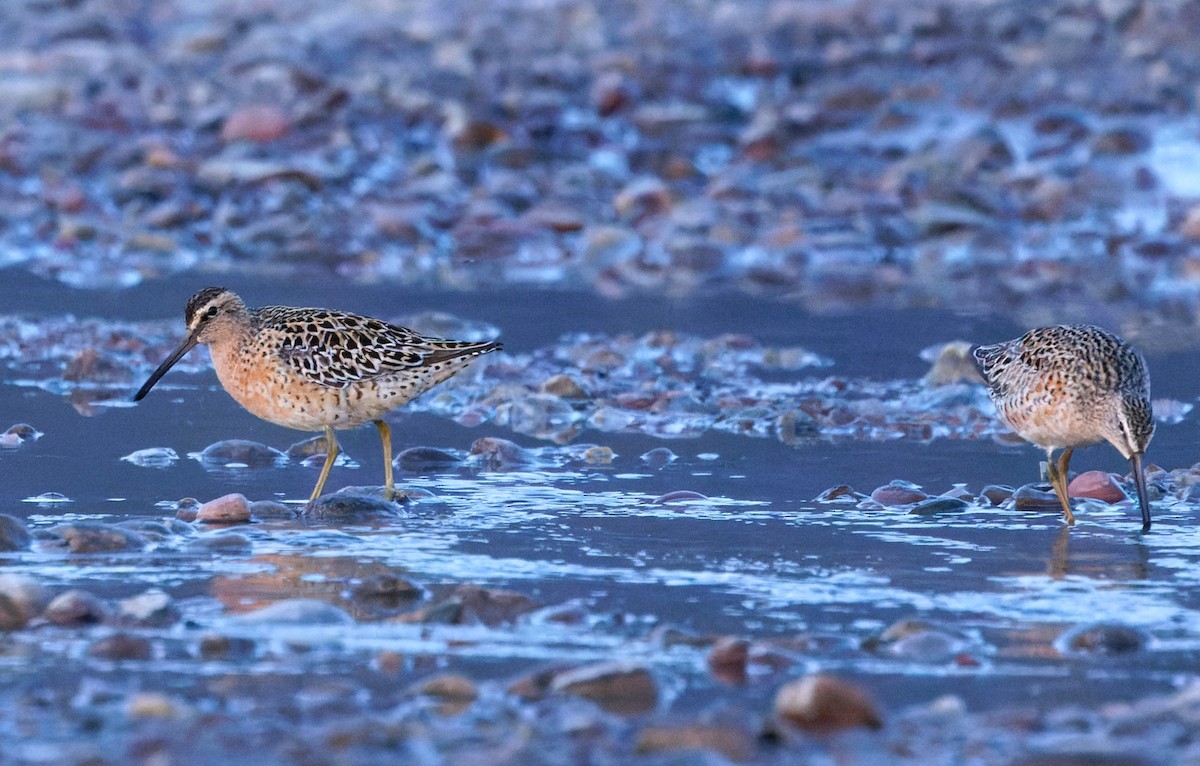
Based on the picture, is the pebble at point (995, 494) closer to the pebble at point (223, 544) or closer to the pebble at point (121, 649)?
the pebble at point (223, 544)

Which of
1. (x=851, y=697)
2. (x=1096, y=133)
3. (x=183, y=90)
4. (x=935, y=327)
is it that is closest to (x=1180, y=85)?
(x=1096, y=133)

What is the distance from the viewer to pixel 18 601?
6129 mm

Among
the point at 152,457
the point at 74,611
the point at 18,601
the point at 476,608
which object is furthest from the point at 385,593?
the point at 152,457

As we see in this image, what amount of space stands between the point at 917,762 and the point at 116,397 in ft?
22.8

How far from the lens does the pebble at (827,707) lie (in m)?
5.19

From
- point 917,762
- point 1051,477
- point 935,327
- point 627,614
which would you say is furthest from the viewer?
point 935,327

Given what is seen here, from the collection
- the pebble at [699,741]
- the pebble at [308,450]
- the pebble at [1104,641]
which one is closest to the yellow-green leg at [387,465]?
the pebble at [308,450]

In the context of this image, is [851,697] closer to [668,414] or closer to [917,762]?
[917,762]

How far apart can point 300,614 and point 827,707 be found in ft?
6.12

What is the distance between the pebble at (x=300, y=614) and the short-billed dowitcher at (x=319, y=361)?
2332 mm

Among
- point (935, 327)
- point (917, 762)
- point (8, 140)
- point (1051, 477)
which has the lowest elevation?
point (917, 762)

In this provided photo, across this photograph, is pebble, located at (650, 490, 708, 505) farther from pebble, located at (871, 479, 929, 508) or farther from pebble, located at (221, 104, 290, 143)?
pebble, located at (221, 104, 290, 143)

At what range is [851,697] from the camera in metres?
5.22

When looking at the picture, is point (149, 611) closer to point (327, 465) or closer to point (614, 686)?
point (614, 686)
